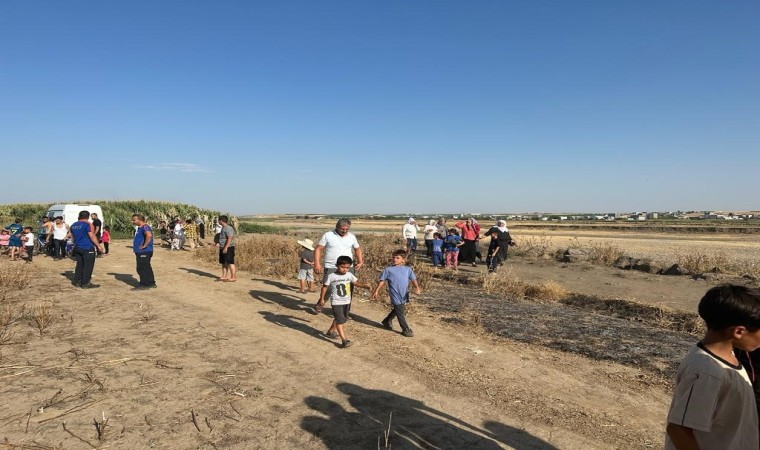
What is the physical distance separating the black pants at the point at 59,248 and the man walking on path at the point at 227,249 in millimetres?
7451

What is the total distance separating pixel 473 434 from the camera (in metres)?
4.17

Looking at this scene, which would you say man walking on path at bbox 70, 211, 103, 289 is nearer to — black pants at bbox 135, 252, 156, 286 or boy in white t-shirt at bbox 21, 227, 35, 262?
black pants at bbox 135, 252, 156, 286

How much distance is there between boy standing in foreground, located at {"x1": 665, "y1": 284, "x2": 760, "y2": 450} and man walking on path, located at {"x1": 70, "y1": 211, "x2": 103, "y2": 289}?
Answer: 1111 cm

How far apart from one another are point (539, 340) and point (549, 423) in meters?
3.09

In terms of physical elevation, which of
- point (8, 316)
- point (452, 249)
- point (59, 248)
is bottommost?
point (8, 316)

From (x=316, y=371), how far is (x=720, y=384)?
4.42 meters

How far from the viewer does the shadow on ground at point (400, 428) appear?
156 inches

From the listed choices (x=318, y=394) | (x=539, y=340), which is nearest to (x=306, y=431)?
(x=318, y=394)

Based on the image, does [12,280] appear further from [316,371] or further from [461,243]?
[461,243]

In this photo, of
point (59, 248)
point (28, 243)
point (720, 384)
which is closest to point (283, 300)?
point (720, 384)

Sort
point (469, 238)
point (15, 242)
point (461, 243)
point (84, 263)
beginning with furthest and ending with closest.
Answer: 1. point (469, 238)
2. point (461, 243)
3. point (15, 242)
4. point (84, 263)

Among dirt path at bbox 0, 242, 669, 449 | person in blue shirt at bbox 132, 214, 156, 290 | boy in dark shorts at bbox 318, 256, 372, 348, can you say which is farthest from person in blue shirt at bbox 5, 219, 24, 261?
boy in dark shorts at bbox 318, 256, 372, 348

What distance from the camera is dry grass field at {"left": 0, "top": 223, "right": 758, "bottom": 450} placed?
410cm

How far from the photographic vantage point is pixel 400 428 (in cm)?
422
